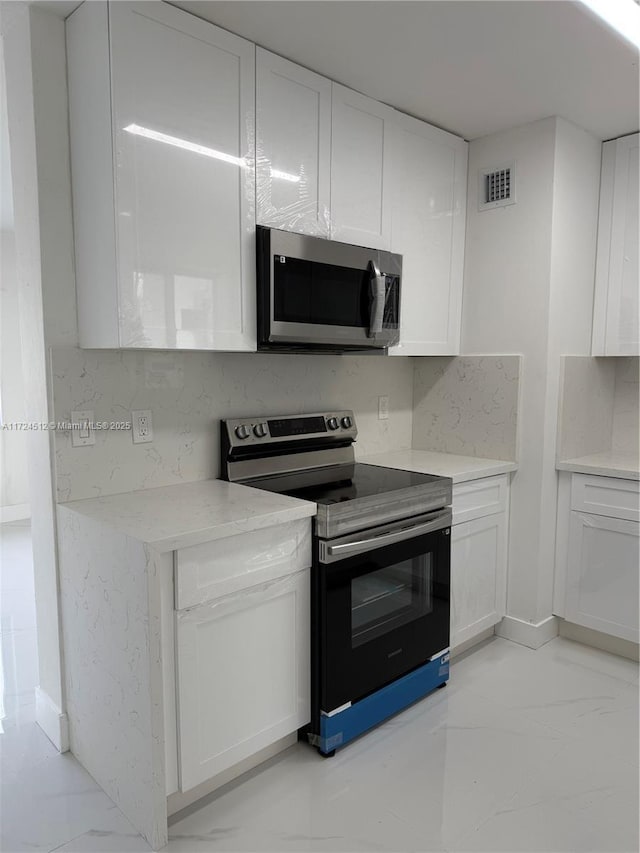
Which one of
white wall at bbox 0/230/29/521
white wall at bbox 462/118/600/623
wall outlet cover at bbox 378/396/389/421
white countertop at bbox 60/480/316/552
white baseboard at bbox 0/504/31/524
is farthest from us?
white baseboard at bbox 0/504/31/524

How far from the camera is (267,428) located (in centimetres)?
251

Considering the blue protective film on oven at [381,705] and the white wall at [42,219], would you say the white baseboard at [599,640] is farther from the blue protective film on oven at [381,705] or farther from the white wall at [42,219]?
the white wall at [42,219]

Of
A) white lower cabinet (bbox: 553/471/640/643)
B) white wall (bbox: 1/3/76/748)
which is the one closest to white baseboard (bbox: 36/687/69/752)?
white wall (bbox: 1/3/76/748)

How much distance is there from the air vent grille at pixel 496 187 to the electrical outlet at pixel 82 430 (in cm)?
208

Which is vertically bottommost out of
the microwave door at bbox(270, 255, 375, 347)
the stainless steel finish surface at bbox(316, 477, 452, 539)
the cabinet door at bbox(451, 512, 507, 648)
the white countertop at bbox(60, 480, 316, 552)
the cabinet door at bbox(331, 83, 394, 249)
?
the cabinet door at bbox(451, 512, 507, 648)

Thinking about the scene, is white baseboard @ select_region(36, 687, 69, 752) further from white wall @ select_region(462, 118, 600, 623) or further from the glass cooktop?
white wall @ select_region(462, 118, 600, 623)

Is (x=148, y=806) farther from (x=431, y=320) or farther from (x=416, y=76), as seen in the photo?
(x=416, y=76)

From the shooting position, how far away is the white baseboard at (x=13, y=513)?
16.7 feet

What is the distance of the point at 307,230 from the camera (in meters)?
2.26

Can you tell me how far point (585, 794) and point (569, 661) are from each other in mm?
887

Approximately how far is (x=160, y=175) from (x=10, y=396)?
380cm

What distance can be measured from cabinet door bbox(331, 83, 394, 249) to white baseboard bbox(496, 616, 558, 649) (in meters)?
1.88

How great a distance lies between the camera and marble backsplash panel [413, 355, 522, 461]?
2.89 metres

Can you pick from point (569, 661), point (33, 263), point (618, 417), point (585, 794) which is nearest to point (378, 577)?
point (585, 794)
